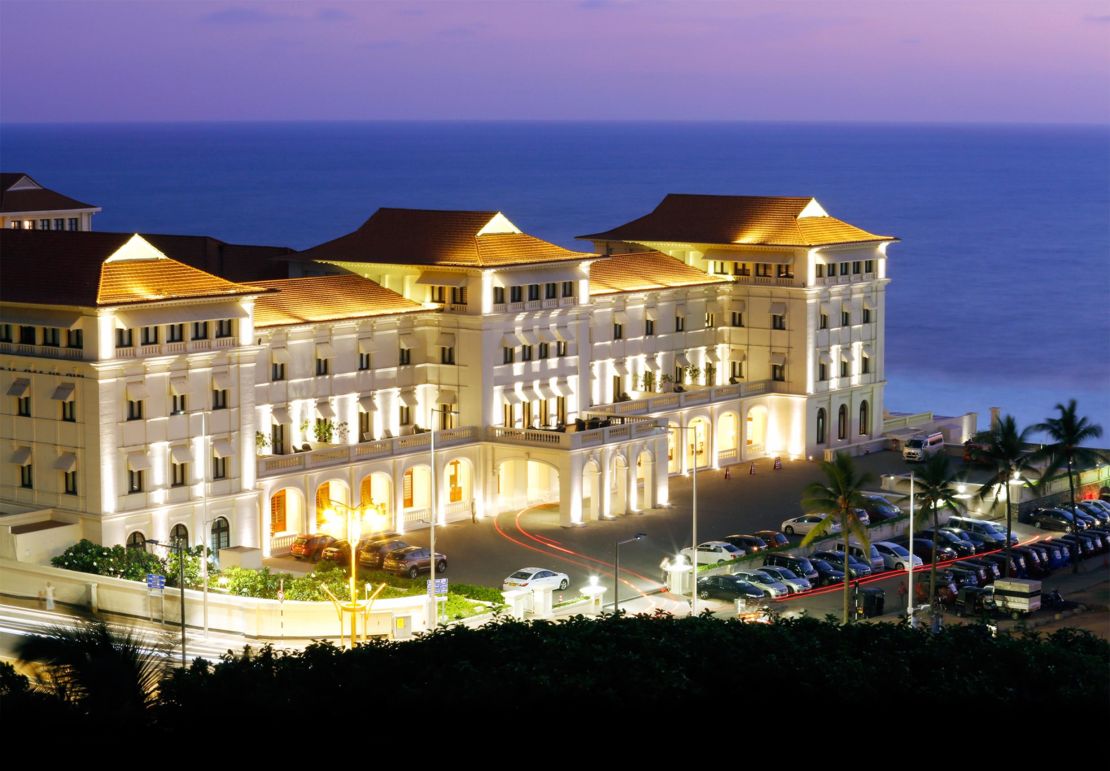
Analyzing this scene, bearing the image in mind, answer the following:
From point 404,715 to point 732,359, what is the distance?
62.7 m

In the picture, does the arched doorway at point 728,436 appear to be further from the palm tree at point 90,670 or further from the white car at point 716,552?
the palm tree at point 90,670

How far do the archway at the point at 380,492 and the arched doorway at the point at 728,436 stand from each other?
22.4m

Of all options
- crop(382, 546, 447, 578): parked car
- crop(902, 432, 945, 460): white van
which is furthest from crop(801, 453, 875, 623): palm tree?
crop(902, 432, 945, 460): white van

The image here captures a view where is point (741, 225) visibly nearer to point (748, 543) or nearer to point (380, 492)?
point (748, 543)

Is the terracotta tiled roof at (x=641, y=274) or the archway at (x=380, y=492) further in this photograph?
the terracotta tiled roof at (x=641, y=274)

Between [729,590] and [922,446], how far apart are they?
32.6 meters

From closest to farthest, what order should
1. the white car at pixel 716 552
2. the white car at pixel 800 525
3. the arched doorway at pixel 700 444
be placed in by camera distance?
the white car at pixel 716 552
the white car at pixel 800 525
the arched doorway at pixel 700 444

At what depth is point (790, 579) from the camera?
277 feet

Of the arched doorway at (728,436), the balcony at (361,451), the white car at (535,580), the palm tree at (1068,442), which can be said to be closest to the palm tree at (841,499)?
the white car at (535,580)

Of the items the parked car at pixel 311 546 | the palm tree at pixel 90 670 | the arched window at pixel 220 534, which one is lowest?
the parked car at pixel 311 546

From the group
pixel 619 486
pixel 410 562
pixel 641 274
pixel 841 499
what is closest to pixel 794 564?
pixel 841 499

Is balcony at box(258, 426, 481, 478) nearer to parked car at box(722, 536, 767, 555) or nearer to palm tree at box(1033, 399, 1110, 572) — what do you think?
parked car at box(722, 536, 767, 555)

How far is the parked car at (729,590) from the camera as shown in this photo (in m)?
81.8

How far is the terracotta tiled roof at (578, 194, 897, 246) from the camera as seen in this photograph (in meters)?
111
